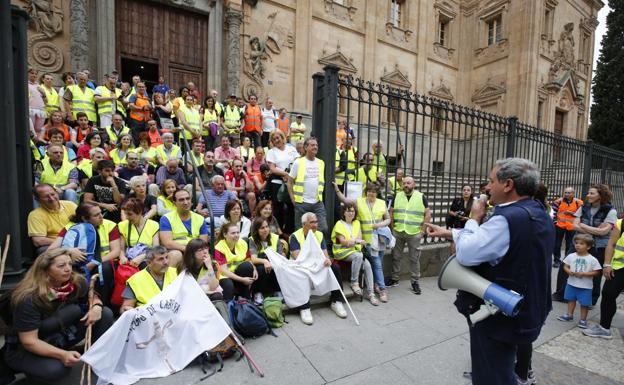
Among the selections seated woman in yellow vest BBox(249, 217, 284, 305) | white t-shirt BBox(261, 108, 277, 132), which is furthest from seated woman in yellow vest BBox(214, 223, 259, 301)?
white t-shirt BBox(261, 108, 277, 132)

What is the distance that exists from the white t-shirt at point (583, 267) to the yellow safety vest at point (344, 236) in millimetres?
3016

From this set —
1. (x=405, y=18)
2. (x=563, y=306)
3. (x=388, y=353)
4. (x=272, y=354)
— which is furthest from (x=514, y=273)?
(x=405, y=18)

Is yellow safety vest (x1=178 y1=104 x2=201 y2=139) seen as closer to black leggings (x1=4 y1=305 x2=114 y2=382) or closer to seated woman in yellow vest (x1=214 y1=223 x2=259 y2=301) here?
seated woman in yellow vest (x1=214 y1=223 x2=259 y2=301)

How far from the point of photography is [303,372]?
3.09m

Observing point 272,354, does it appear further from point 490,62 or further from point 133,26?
point 490,62

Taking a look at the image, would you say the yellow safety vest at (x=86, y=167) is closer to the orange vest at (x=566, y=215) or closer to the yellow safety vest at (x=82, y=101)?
the yellow safety vest at (x=82, y=101)

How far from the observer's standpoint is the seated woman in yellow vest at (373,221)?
16.9 feet

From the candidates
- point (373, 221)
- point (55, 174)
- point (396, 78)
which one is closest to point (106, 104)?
point (55, 174)

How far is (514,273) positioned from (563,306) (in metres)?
4.59

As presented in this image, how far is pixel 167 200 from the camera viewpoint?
4.95m

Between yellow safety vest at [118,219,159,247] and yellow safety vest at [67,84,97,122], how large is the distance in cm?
478

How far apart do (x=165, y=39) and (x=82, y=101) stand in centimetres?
511

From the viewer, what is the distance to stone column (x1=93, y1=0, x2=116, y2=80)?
984 centimetres

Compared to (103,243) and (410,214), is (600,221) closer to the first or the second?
(410,214)
